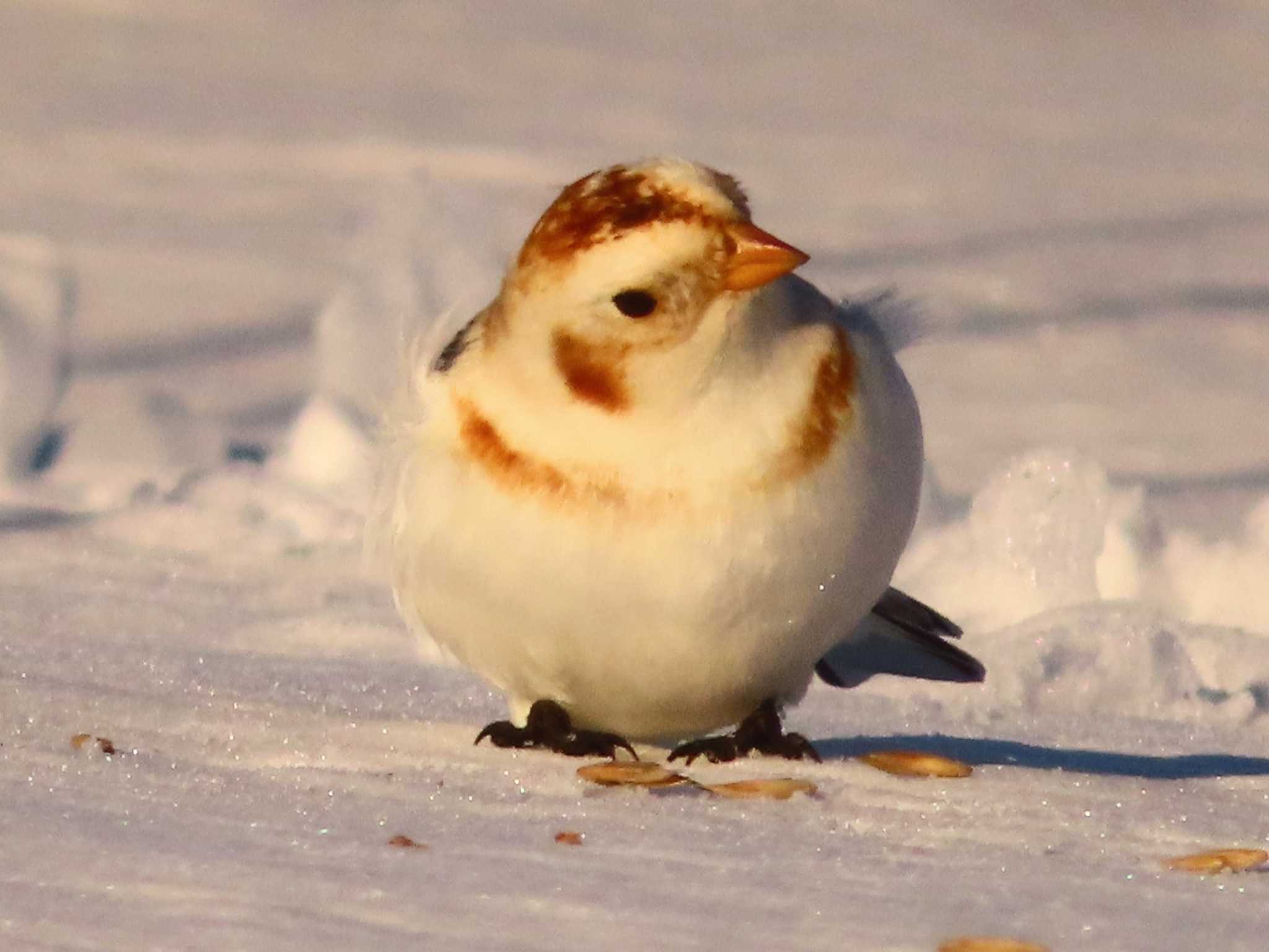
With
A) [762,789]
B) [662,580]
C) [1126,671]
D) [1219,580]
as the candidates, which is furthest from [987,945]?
→ [1219,580]

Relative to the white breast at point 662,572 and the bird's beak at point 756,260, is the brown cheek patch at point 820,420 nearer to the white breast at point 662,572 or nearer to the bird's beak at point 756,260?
the white breast at point 662,572

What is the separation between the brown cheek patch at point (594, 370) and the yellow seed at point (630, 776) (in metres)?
0.45

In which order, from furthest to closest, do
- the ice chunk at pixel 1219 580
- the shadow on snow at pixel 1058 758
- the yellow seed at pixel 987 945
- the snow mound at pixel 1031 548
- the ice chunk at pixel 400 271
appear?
the ice chunk at pixel 400 271 → the ice chunk at pixel 1219 580 → the snow mound at pixel 1031 548 → the shadow on snow at pixel 1058 758 → the yellow seed at pixel 987 945

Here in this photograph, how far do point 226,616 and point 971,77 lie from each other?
204 inches

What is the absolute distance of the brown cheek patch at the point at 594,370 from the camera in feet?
9.98

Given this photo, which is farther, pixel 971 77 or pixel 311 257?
pixel 971 77

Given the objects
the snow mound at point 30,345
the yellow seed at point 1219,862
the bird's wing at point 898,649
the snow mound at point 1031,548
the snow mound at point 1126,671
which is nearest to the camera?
the yellow seed at point 1219,862

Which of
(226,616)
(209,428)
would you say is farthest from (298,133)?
(226,616)

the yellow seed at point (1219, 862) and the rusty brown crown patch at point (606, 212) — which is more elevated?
the rusty brown crown patch at point (606, 212)

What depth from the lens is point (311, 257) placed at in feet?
22.8

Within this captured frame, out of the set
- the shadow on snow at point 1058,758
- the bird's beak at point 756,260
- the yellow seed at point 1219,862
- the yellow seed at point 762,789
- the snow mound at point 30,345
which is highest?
the snow mound at point 30,345

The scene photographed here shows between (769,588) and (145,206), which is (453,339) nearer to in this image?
(769,588)

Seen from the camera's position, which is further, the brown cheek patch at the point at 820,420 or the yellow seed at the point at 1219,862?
the brown cheek patch at the point at 820,420

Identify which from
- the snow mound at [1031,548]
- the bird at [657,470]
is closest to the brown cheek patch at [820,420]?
the bird at [657,470]
